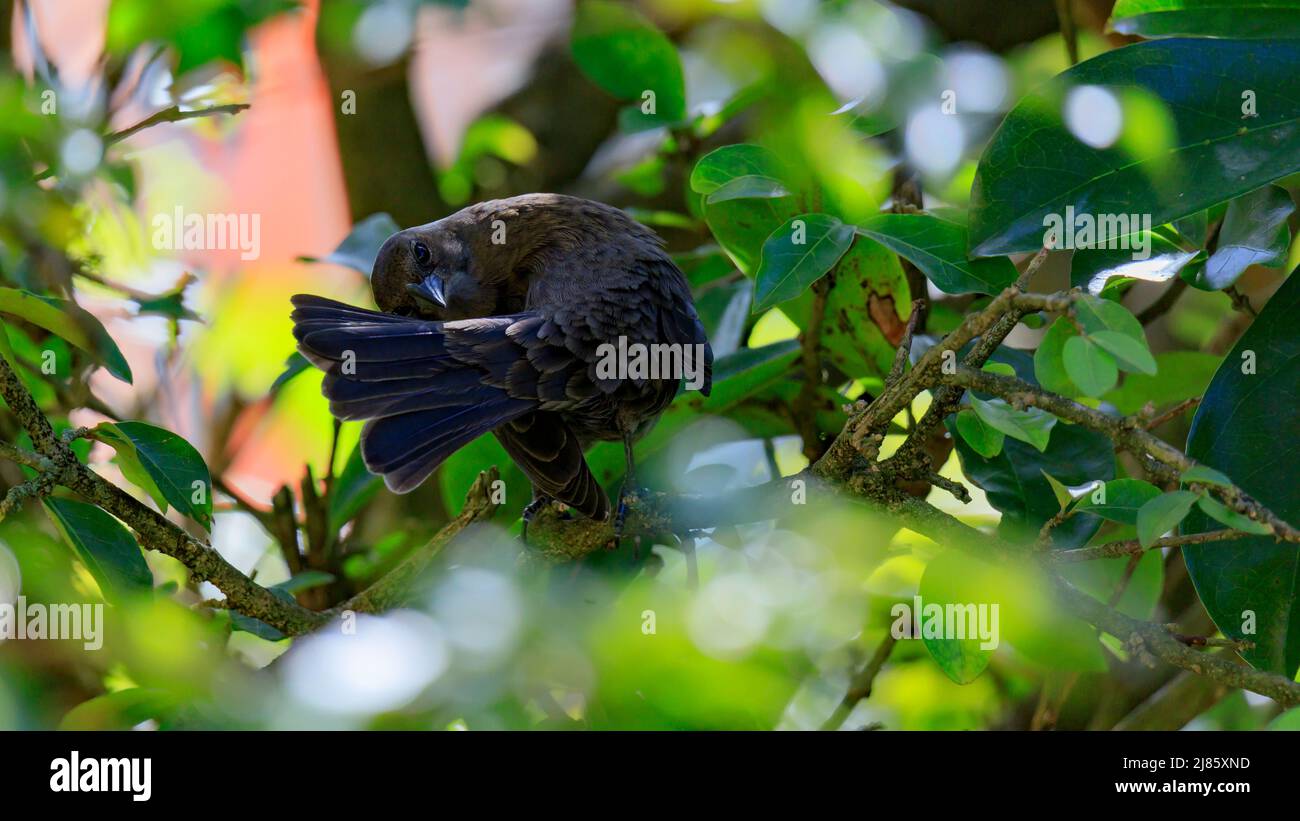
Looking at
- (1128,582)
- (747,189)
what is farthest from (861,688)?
(747,189)

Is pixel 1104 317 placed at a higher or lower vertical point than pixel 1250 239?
lower

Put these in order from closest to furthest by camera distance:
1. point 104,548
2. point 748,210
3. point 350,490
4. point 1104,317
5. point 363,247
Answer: point 1104,317, point 104,548, point 748,210, point 350,490, point 363,247

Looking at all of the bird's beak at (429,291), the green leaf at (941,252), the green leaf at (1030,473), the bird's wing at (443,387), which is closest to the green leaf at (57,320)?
the bird's wing at (443,387)

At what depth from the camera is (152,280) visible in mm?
2139

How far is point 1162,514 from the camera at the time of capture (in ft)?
3.50

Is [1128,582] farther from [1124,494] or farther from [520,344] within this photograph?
[520,344]

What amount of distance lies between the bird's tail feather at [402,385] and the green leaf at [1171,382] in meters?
0.90

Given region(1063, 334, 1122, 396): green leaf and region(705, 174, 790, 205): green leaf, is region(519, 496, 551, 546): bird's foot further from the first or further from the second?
region(1063, 334, 1122, 396): green leaf

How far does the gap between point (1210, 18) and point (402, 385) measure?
1151 mm

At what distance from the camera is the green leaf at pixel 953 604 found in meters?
1.36

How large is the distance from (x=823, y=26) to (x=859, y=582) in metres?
0.85

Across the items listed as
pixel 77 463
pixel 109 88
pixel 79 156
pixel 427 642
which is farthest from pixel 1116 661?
pixel 109 88

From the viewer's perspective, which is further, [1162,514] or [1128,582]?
[1128,582]

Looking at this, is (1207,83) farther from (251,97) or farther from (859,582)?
(251,97)
